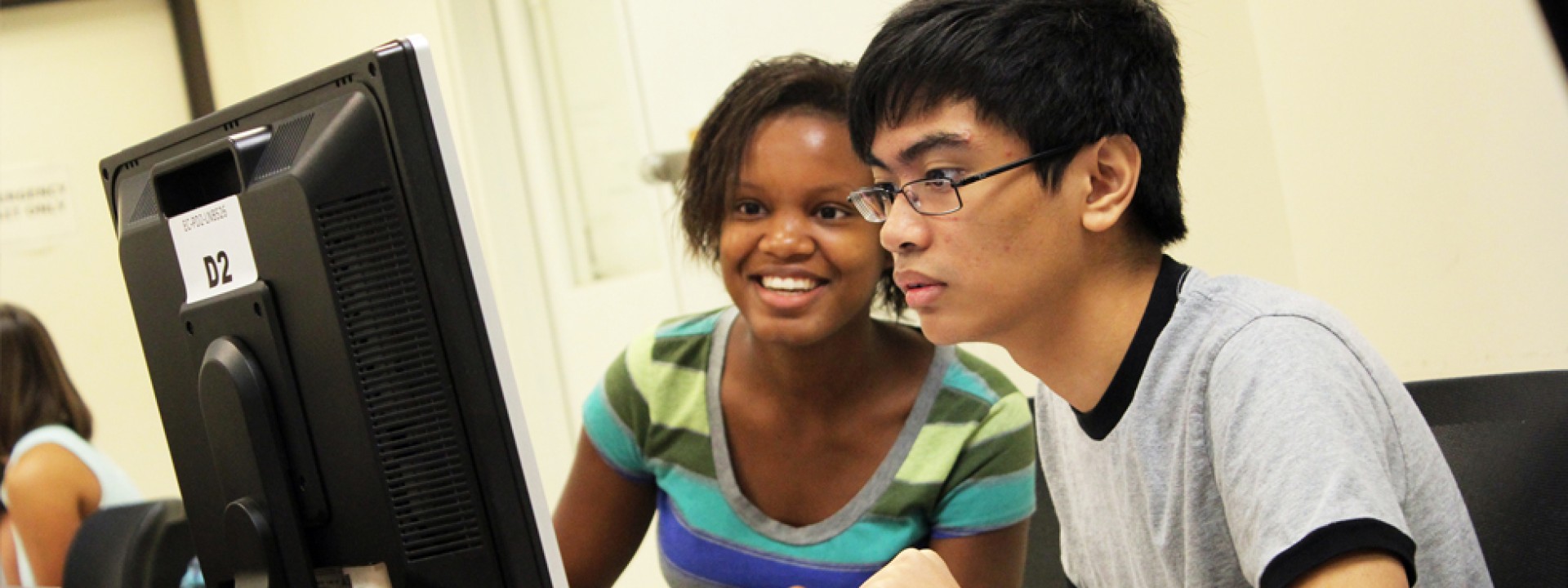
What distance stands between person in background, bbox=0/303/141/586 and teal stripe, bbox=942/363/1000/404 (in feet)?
6.04

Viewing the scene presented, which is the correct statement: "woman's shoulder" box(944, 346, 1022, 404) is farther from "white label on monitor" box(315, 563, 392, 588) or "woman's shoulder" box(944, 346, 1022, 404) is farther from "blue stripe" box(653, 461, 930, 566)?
"white label on monitor" box(315, 563, 392, 588)

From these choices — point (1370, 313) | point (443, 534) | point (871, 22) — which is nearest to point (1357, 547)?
point (443, 534)

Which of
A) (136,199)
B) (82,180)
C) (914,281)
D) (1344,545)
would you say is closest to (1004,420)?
(914,281)

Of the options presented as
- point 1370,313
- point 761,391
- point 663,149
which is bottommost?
point 1370,313

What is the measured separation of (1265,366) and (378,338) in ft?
1.87

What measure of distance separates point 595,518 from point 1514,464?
971mm

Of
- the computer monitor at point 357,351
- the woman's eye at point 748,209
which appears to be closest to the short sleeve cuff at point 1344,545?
the computer monitor at point 357,351

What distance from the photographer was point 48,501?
8.16 ft

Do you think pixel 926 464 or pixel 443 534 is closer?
pixel 443 534

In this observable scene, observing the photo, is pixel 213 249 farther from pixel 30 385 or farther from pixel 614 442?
pixel 30 385

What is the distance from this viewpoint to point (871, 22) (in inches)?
80.4

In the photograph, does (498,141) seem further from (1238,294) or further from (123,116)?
(1238,294)

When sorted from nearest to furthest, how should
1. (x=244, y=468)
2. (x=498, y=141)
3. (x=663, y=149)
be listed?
(x=244, y=468) → (x=663, y=149) → (x=498, y=141)

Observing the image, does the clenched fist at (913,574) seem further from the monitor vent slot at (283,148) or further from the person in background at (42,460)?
the person in background at (42,460)
